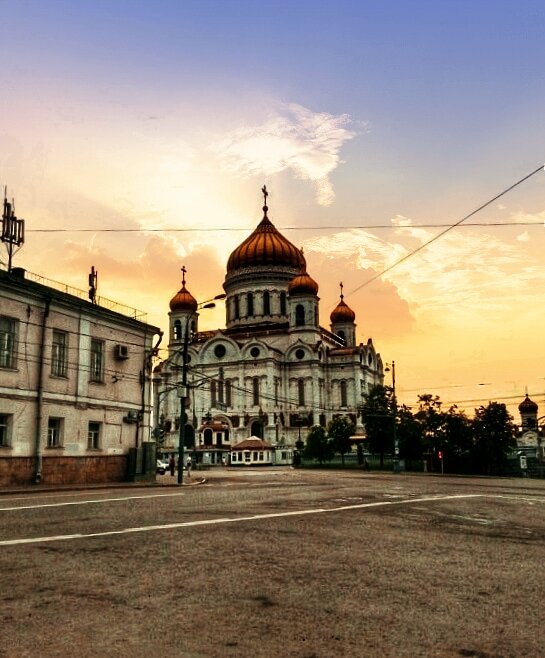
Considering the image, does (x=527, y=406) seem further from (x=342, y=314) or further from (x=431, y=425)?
(x=431, y=425)

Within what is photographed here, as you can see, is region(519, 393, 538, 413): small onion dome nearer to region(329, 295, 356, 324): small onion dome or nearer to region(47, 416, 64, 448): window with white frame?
region(329, 295, 356, 324): small onion dome

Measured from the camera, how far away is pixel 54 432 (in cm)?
2617

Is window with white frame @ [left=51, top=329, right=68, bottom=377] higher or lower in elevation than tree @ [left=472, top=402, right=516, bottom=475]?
higher

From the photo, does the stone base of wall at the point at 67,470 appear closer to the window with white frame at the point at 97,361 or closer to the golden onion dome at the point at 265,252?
the window with white frame at the point at 97,361

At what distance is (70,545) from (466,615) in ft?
17.4

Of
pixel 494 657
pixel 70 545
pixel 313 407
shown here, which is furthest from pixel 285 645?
pixel 313 407

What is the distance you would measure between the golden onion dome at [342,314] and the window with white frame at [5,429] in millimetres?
71592

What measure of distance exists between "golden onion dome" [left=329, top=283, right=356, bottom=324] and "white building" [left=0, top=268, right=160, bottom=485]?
62431 millimetres

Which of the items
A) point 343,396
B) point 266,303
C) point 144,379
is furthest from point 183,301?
point 144,379

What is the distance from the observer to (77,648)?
4.29 meters

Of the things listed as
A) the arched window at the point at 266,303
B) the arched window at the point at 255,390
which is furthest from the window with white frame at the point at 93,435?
the arched window at the point at 266,303

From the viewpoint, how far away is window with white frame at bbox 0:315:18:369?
2400 centimetres

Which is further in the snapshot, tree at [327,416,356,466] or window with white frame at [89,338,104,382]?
tree at [327,416,356,466]

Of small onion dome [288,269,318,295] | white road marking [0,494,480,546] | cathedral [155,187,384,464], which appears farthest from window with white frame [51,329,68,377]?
small onion dome [288,269,318,295]
